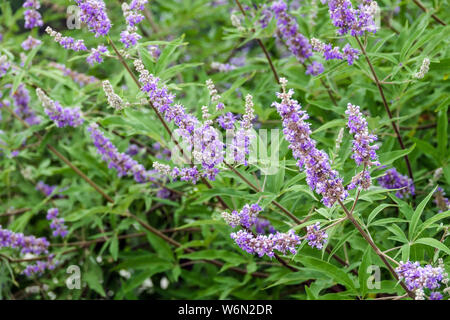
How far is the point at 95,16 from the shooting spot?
9.77 ft

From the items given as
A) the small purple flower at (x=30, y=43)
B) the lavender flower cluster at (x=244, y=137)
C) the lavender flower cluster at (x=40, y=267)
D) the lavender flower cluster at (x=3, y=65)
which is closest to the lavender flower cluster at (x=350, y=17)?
the lavender flower cluster at (x=244, y=137)

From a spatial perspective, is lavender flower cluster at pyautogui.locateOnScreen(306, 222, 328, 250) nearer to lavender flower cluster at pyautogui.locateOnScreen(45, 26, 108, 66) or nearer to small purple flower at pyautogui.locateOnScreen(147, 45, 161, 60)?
small purple flower at pyautogui.locateOnScreen(147, 45, 161, 60)

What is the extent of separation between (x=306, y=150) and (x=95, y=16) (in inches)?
54.7

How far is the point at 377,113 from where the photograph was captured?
165 inches

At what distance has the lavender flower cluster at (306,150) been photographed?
2335mm

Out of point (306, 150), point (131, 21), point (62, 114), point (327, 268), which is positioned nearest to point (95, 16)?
point (131, 21)

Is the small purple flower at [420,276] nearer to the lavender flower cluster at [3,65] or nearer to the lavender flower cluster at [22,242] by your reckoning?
the lavender flower cluster at [22,242]

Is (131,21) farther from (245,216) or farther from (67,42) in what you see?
(245,216)

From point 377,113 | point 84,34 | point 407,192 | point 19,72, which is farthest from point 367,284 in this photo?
point 19,72

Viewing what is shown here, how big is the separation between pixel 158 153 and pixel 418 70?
2.29 m

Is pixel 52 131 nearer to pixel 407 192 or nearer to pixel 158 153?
pixel 158 153

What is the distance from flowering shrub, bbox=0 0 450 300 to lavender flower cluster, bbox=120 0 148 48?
11mm

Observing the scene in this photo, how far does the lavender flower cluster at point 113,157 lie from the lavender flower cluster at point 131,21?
0.95 m
